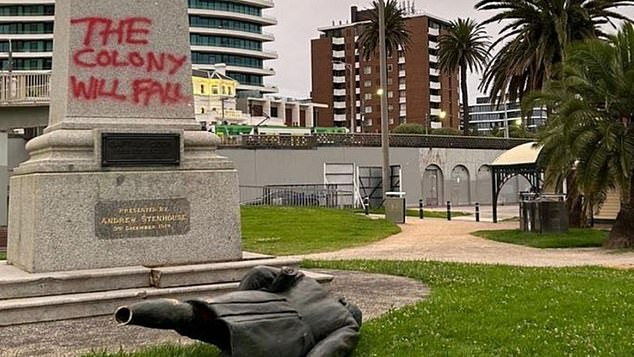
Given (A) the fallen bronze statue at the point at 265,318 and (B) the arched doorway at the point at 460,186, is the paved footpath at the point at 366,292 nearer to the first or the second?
(A) the fallen bronze statue at the point at 265,318

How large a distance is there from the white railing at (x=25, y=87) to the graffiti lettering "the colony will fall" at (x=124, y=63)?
1920cm

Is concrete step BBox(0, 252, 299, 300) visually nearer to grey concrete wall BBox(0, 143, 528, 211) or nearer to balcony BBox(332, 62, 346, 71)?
grey concrete wall BBox(0, 143, 528, 211)

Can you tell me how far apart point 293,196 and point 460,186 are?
1733cm

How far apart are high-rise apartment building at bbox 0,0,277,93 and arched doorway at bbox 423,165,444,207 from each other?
53.2m

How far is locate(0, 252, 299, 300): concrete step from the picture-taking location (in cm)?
786

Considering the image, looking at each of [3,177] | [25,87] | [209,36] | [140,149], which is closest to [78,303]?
[140,149]

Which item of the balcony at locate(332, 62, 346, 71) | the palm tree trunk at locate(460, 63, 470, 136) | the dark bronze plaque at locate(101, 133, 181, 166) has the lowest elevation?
the dark bronze plaque at locate(101, 133, 181, 166)

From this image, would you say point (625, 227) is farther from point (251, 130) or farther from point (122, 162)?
point (251, 130)

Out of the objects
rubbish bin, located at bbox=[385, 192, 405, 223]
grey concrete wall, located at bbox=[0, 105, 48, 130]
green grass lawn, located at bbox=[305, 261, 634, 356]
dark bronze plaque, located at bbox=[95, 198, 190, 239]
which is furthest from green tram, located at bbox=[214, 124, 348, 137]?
green grass lawn, located at bbox=[305, 261, 634, 356]

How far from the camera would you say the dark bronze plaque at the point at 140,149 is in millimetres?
8867

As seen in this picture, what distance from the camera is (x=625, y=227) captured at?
20547 mm

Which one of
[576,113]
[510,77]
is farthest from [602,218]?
[576,113]

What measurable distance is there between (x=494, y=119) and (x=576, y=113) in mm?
150549

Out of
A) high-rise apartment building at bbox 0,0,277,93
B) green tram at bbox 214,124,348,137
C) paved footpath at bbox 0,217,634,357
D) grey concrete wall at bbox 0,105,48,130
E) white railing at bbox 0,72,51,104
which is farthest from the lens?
high-rise apartment building at bbox 0,0,277,93
